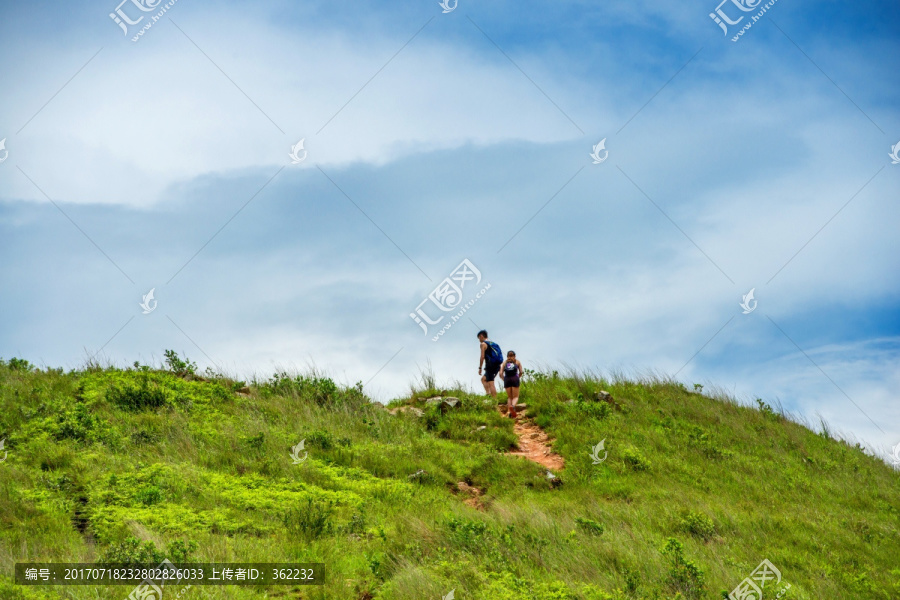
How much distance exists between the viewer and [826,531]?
41.0ft

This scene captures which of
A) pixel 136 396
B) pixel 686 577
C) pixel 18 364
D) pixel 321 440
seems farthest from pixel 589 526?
pixel 18 364

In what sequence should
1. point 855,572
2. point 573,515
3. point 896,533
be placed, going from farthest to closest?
point 896,533, point 573,515, point 855,572

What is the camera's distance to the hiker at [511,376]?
19.3 m

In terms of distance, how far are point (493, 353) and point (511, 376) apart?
131cm

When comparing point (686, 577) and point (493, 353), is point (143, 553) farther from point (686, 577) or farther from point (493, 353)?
point (493, 353)

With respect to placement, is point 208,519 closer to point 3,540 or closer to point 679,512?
point 3,540

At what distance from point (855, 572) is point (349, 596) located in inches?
321

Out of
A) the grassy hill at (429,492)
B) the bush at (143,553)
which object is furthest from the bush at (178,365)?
the bush at (143,553)

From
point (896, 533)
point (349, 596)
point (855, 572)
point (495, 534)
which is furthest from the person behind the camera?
point (896, 533)

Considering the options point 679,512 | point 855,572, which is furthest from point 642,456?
point 855,572

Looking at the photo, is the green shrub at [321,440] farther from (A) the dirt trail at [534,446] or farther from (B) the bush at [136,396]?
(A) the dirt trail at [534,446]

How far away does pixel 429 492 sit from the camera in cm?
1291

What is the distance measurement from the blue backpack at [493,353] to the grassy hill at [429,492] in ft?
4.22

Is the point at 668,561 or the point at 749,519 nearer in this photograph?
the point at 668,561
